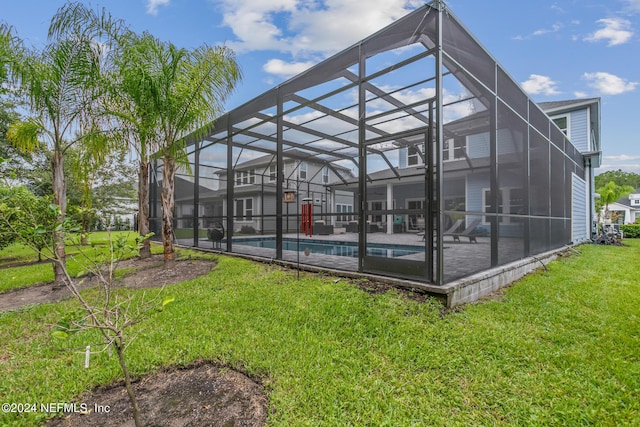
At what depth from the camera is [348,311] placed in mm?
3375

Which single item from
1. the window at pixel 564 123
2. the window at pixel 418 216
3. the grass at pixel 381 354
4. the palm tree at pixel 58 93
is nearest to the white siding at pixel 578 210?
the window at pixel 564 123

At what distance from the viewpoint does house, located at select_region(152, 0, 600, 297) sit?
3.95 metres

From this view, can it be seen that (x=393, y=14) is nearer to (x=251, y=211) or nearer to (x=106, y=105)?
(x=106, y=105)

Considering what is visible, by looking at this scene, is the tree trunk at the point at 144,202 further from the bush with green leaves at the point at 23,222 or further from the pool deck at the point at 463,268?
the bush with green leaves at the point at 23,222

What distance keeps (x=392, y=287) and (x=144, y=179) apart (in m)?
6.89

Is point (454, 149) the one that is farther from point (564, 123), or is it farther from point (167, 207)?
point (564, 123)

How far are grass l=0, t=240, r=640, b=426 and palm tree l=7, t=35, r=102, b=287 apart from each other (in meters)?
2.48

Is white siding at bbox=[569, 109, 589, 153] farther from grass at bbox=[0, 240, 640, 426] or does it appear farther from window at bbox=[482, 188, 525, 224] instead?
grass at bbox=[0, 240, 640, 426]

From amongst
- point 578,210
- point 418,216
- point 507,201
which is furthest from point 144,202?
point 578,210

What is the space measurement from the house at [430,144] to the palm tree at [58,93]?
3.21 meters

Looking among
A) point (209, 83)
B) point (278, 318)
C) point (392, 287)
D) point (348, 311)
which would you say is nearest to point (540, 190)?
point (392, 287)

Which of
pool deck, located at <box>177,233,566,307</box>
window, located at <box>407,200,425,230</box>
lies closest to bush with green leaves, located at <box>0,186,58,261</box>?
pool deck, located at <box>177,233,566,307</box>

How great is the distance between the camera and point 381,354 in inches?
102

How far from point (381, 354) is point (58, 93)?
603 centimetres
